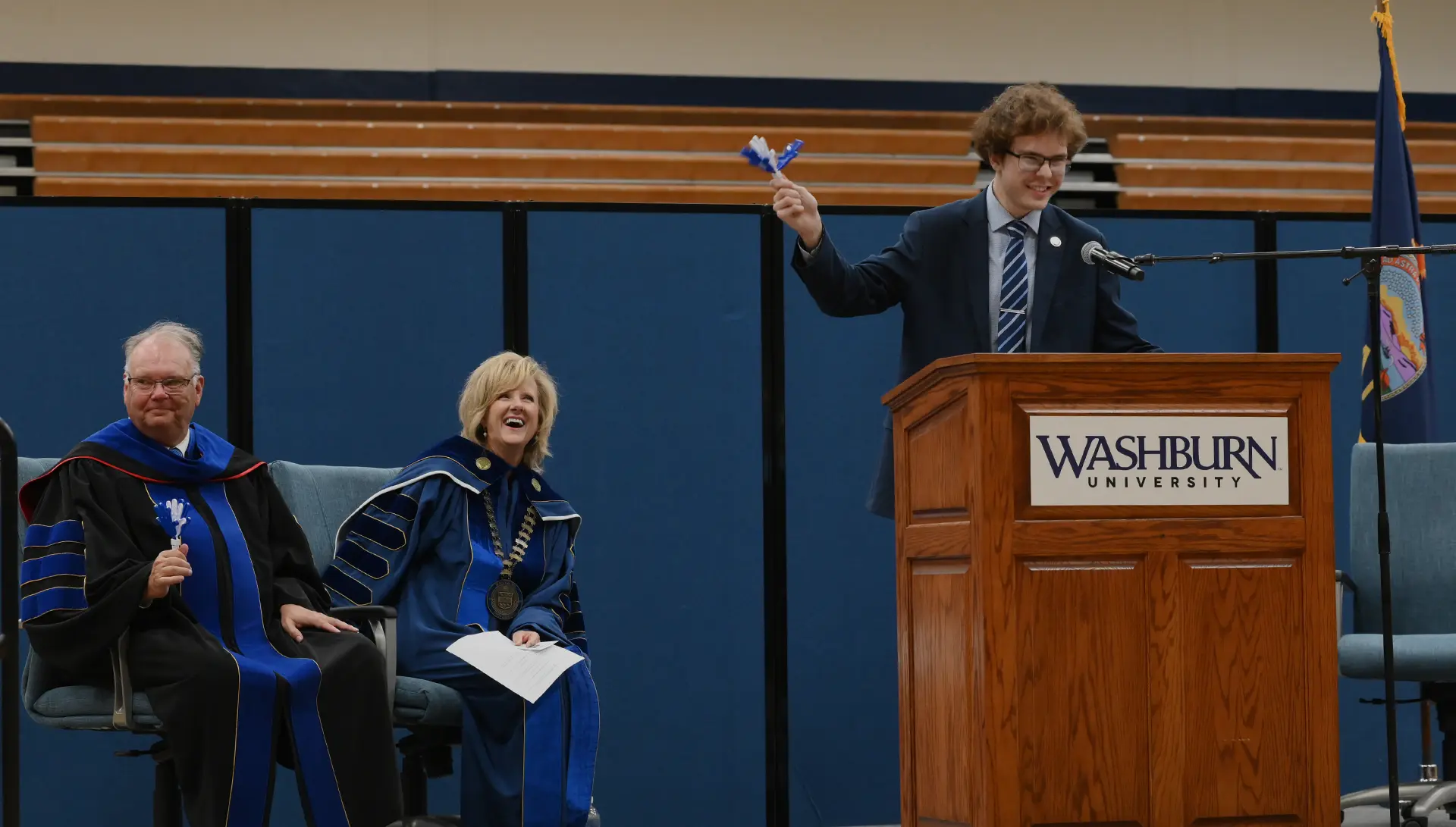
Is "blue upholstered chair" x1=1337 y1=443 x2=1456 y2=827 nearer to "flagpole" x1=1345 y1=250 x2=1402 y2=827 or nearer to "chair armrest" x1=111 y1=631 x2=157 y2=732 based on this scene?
"flagpole" x1=1345 y1=250 x2=1402 y2=827

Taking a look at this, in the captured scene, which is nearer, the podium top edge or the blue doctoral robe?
the podium top edge

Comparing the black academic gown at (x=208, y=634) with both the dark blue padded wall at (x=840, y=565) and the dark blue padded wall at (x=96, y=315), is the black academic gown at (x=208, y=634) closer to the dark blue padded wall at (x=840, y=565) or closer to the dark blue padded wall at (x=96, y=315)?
the dark blue padded wall at (x=96, y=315)

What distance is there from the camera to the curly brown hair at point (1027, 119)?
310cm

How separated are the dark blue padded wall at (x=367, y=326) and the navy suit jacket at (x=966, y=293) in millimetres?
1529

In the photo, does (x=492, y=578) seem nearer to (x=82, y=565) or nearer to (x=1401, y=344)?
(x=82, y=565)

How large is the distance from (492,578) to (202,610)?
638mm

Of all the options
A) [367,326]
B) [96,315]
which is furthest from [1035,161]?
[96,315]

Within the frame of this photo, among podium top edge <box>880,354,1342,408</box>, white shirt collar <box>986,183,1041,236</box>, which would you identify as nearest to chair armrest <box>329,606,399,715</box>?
podium top edge <box>880,354,1342,408</box>

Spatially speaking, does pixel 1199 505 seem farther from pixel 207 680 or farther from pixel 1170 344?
pixel 1170 344

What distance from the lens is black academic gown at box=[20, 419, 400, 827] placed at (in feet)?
9.84

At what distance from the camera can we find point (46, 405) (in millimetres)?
4195

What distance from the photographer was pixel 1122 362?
2545mm

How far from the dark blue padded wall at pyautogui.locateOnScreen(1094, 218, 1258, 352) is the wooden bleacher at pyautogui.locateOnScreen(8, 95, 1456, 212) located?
1.48 meters

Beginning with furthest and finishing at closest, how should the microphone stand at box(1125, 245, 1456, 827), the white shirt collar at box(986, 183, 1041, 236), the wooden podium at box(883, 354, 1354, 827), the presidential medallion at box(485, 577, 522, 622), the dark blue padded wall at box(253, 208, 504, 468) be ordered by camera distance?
1. the dark blue padded wall at box(253, 208, 504, 468)
2. the presidential medallion at box(485, 577, 522, 622)
3. the white shirt collar at box(986, 183, 1041, 236)
4. the microphone stand at box(1125, 245, 1456, 827)
5. the wooden podium at box(883, 354, 1354, 827)
